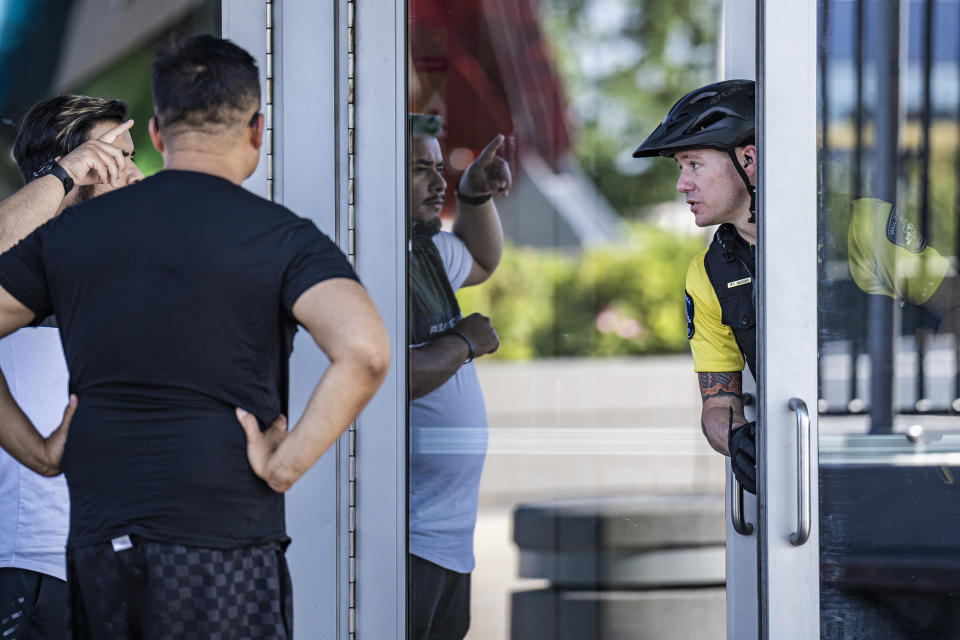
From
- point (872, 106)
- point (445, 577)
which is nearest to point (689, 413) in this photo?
point (445, 577)

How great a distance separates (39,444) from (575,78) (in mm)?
2646

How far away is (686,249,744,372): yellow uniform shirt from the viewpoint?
2.29 metres

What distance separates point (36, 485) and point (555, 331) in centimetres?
215

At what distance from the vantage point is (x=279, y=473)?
1.52 meters

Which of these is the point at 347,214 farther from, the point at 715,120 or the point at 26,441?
the point at 26,441

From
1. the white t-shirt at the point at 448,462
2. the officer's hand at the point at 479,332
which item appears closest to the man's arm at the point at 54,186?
the white t-shirt at the point at 448,462

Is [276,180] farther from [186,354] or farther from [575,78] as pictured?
[575,78]

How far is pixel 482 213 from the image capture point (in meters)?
2.61

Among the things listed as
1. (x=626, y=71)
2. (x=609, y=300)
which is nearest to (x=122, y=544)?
(x=626, y=71)

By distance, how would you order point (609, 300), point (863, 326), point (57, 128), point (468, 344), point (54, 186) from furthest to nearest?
1. point (609, 300)
2. point (468, 344)
3. point (57, 128)
4. point (863, 326)
5. point (54, 186)

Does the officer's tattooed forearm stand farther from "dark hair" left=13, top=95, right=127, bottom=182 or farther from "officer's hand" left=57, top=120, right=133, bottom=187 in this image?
"dark hair" left=13, top=95, right=127, bottom=182

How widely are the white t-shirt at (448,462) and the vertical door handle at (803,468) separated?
0.85 m

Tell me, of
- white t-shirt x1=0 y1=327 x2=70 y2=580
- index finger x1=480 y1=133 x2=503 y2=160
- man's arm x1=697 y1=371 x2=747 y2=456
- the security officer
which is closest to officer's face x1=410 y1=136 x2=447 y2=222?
index finger x1=480 y1=133 x2=503 y2=160

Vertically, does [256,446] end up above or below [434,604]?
above
